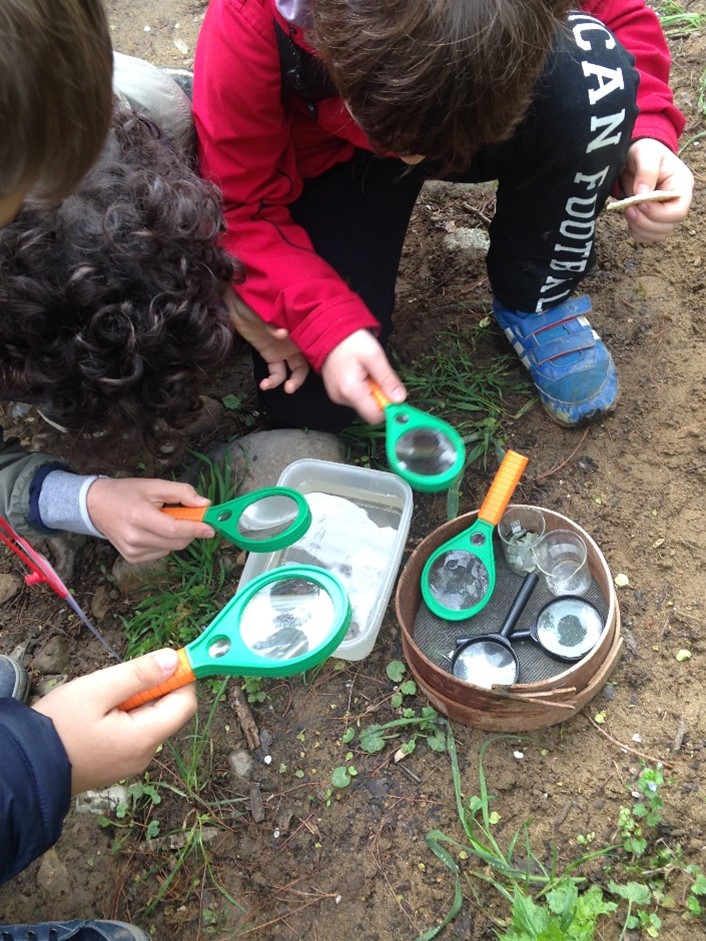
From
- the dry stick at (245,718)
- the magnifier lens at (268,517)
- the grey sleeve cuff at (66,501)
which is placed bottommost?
the dry stick at (245,718)

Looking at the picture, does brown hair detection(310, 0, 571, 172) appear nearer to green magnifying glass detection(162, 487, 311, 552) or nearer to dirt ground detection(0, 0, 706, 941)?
green magnifying glass detection(162, 487, 311, 552)

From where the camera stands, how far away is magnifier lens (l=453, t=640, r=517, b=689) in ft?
5.10

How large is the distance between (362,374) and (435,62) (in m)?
0.57

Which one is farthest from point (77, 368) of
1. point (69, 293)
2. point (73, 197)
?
point (73, 197)

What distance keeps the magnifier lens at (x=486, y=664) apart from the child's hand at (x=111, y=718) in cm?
57

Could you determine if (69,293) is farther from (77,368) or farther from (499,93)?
(499,93)

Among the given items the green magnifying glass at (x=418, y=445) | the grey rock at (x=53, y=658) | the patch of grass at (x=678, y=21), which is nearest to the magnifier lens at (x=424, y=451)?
the green magnifying glass at (x=418, y=445)

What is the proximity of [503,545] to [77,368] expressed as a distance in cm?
91

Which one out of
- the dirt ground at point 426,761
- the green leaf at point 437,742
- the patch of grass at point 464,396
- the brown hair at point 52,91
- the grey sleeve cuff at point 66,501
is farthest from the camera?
the patch of grass at point 464,396

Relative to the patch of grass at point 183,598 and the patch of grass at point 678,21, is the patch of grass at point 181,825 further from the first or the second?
the patch of grass at point 678,21

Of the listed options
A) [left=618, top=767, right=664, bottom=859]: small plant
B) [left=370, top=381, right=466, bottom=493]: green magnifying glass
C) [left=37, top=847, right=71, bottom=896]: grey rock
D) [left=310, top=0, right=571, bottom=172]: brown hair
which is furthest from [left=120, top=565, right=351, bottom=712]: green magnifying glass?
[left=310, top=0, right=571, bottom=172]: brown hair

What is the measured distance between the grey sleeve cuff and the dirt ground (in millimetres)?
197

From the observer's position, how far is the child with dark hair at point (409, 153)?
1078 millimetres

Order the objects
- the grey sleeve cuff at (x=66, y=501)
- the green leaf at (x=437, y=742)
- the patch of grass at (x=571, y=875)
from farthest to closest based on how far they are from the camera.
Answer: the grey sleeve cuff at (x=66, y=501), the green leaf at (x=437, y=742), the patch of grass at (x=571, y=875)
